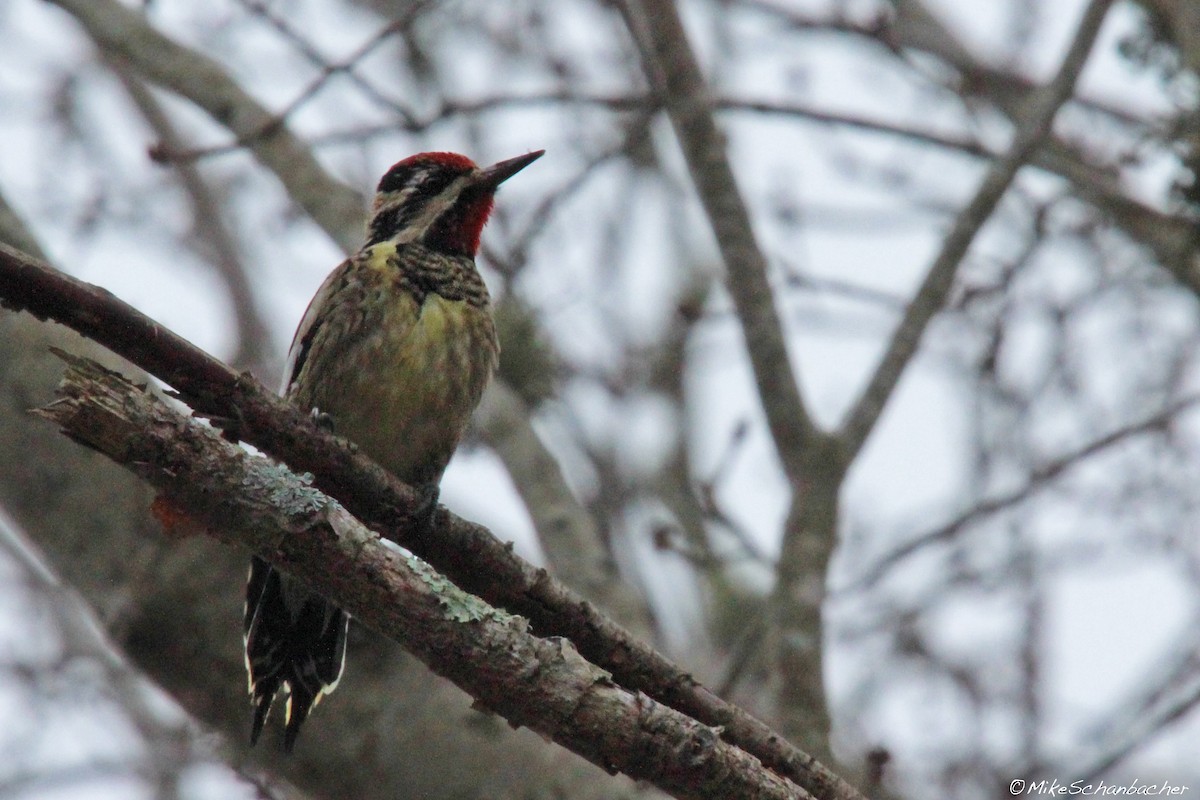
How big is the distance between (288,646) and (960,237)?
2.60 metres

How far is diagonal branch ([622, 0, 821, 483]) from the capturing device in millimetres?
4484

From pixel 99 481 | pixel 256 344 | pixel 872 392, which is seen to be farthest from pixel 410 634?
pixel 256 344

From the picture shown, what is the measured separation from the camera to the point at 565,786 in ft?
11.5

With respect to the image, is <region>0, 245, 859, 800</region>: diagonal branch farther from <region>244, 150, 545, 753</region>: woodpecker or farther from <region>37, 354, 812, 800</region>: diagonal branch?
<region>244, 150, 545, 753</region>: woodpecker

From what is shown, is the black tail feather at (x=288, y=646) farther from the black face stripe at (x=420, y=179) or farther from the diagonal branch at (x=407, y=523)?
the black face stripe at (x=420, y=179)

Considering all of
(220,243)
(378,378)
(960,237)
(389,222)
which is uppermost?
(220,243)

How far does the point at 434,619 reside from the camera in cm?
243

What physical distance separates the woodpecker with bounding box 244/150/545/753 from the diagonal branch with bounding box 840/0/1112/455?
1.26 m

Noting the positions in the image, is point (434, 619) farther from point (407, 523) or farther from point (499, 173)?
point (499, 173)

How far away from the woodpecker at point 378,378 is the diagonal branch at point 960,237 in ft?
4.14

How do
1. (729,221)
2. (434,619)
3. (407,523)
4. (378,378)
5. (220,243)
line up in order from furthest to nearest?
(220,243) → (729,221) → (378,378) → (407,523) → (434,619)

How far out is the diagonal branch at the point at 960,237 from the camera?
14.6 ft

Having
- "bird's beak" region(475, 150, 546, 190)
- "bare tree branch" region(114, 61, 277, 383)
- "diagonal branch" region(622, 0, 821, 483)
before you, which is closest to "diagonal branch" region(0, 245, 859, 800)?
"diagonal branch" region(622, 0, 821, 483)

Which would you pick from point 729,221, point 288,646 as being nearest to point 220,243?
point 729,221
